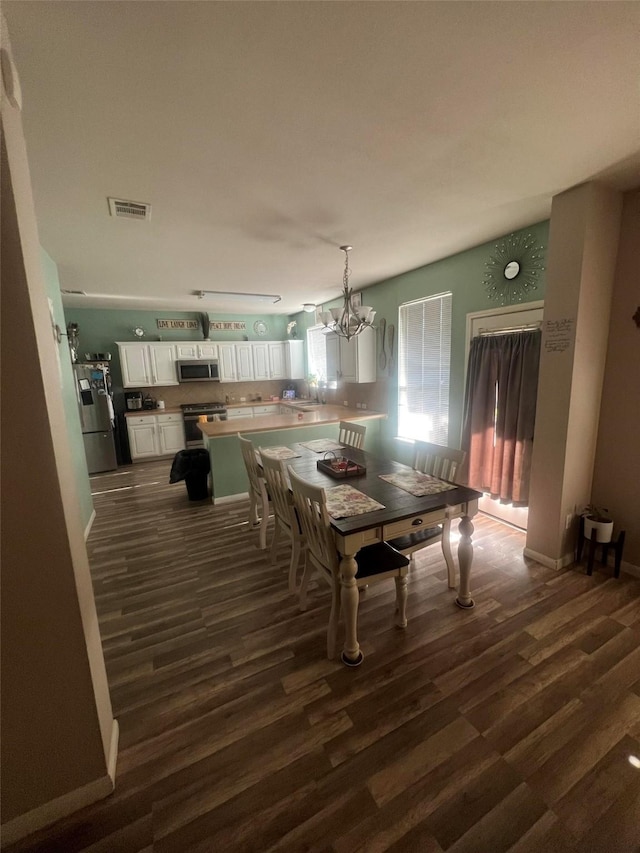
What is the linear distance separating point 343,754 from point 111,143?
2.98 m

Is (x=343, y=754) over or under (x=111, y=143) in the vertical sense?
under

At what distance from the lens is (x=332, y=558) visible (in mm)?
1761

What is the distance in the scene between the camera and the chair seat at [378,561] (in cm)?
182

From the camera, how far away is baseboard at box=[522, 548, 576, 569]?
8.32ft

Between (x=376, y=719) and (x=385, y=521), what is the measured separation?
0.88 metres

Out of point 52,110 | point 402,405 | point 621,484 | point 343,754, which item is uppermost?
point 52,110

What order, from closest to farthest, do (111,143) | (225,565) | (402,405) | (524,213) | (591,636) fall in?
1. (111,143)
2. (591,636)
3. (524,213)
4. (225,565)
5. (402,405)

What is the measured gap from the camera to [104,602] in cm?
235

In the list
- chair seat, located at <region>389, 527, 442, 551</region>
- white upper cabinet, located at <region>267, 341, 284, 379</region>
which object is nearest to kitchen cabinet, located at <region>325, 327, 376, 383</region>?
white upper cabinet, located at <region>267, 341, 284, 379</region>

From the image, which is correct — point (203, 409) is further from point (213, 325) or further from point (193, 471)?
point (193, 471)

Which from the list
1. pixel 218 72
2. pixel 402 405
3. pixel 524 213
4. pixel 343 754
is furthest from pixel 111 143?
pixel 402 405

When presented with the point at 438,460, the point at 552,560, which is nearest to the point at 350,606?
the point at 438,460

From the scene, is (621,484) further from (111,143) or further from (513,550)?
(111,143)

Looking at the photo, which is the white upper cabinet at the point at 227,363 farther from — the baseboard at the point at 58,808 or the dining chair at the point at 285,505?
the baseboard at the point at 58,808
